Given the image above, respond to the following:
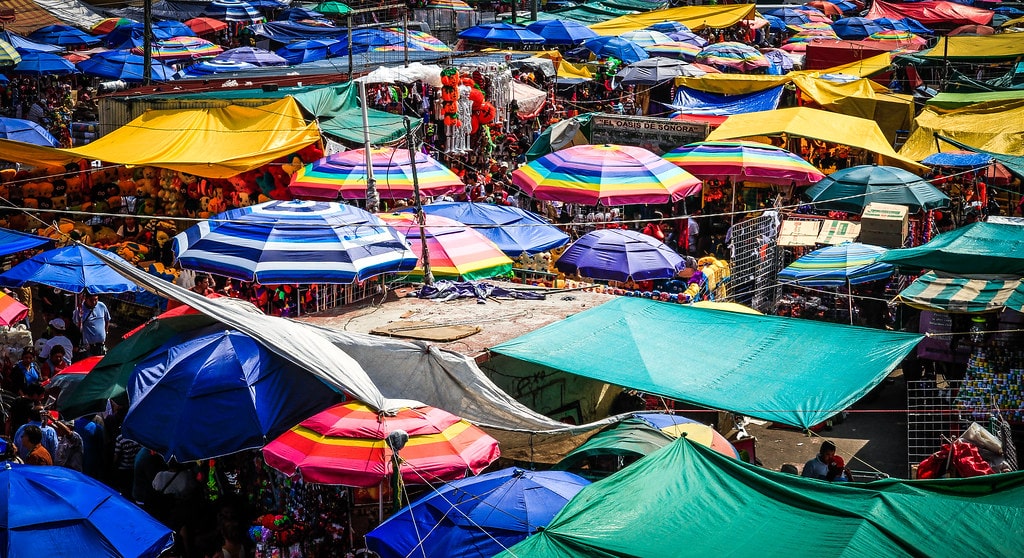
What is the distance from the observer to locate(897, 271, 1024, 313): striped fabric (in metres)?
11.2

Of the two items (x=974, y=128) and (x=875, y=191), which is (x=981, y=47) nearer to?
(x=974, y=128)

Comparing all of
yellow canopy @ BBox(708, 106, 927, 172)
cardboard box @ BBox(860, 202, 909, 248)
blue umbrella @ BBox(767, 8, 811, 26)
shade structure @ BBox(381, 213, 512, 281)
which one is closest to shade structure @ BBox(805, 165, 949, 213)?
cardboard box @ BBox(860, 202, 909, 248)

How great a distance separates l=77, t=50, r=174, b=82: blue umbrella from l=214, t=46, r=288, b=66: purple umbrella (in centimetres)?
164

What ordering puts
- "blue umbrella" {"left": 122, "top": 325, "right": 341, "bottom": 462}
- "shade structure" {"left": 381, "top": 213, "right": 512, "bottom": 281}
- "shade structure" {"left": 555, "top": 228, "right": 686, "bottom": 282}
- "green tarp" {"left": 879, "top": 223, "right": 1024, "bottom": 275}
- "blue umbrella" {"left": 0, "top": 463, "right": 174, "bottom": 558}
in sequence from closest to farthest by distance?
"blue umbrella" {"left": 0, "top": 463, "right": 174, "bottom": 558} < "blue umbrella" {"left": 122, "top": 325, "right": 341, "bottom": 462} < "green tarp" {"left": 879, "top": 223, "right": 1024, "bottom": 275} < "shade structure" {"left": 381, "top": 213, "right": 512, "bottom": 281} < "shade structure" {"left": 555, "top": 228, "right": 686, "bottom": 282}

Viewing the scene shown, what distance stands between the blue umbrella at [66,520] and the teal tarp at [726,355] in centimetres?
365

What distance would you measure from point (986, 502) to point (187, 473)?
6.57 meters

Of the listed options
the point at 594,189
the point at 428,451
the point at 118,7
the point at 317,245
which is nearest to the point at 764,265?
the point at 594,189

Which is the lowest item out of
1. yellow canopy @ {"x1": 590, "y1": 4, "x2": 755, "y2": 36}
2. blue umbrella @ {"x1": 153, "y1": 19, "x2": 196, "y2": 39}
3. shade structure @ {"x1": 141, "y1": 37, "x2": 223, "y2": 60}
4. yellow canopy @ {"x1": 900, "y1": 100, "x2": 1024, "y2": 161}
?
yellow canopy @ {"x1": 900, "y1": 100, "x2": 1024, "y2": 161}

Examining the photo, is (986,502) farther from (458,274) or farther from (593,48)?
(593,48)

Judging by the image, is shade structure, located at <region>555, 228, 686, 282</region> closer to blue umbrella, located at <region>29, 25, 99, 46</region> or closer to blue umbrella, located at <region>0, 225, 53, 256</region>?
blue umbrella, located at <region>0, 225, 53, 256</region>

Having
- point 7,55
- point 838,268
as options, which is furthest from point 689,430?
point 7,55

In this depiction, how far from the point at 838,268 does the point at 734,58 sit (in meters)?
17.9

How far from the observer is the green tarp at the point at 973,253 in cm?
1178

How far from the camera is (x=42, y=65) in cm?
2747
